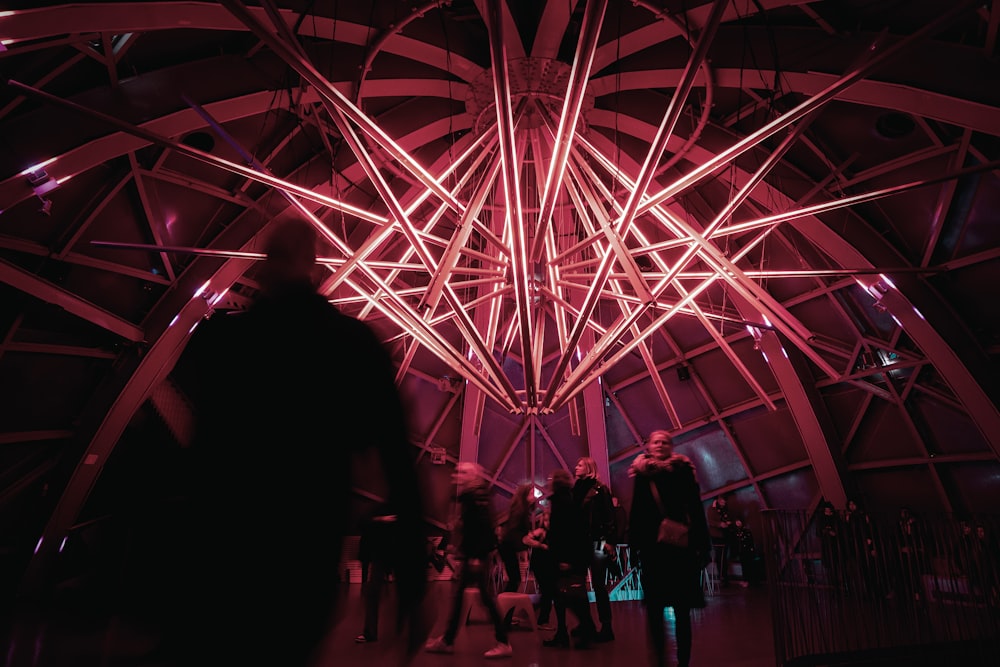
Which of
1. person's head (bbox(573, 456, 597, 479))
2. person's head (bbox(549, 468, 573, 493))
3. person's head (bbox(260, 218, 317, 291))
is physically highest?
person's head (bbox(573, 456, 597, 479))

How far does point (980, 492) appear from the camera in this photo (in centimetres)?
1268

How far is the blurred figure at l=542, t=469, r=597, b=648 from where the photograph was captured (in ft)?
20.8

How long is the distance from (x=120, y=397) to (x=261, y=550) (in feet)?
40.5

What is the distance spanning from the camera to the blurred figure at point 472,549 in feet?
19.8

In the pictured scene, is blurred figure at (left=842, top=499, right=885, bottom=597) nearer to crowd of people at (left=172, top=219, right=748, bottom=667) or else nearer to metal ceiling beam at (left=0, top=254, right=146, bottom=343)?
crowd of people at (left=172, top=219, right=748, bottom=667)

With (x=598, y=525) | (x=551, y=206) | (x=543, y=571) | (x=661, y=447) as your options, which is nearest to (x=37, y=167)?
(x=551, y=206)

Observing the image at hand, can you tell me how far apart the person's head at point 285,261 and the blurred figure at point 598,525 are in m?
5.43

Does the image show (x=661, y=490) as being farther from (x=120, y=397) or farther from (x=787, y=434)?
(x=787, y=434)

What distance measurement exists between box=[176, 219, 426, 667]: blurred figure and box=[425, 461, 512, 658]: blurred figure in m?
4.51

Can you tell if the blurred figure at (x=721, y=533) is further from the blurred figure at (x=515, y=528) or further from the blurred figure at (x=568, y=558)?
the blurred figure at (x=568, y=558)

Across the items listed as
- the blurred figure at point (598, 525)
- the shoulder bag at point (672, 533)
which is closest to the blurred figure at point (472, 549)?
the blurred figure at point (598, 525)

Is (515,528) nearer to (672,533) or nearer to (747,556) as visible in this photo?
(672,533)

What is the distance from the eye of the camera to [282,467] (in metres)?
1.42

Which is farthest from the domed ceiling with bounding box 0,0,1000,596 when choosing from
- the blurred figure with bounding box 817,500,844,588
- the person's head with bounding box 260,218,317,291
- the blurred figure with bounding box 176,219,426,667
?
the blurred figure with bounding box 817,500,844,588
